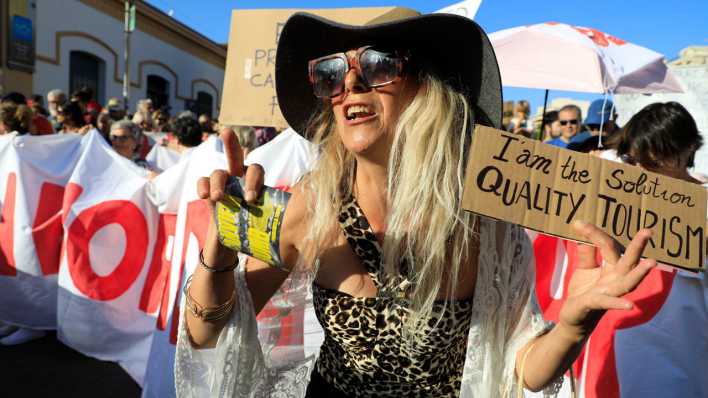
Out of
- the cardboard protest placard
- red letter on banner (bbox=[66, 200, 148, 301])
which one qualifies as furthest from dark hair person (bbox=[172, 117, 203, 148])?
the cardboard protest placard

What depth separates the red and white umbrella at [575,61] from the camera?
388 cm

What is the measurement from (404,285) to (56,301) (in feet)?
12.5

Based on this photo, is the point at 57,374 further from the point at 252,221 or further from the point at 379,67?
the point at 379,67

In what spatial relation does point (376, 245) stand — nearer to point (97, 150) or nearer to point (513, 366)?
point (513, 366)

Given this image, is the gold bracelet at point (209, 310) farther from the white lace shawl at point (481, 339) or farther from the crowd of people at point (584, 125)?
the crowd of people at point (584, 125)

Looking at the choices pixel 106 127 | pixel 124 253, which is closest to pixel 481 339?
pixel 124 253

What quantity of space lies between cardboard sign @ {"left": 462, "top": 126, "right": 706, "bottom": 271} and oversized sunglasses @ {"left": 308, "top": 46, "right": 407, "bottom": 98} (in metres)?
0.43

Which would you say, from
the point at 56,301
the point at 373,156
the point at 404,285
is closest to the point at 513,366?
the point at 404,285

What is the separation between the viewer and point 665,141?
240cm

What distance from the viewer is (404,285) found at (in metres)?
1.48

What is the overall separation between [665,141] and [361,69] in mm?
1684

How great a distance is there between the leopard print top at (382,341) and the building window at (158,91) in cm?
1842

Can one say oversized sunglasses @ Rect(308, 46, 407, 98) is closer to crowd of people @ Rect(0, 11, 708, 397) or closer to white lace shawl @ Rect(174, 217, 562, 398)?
crowd of people @ Rect(0, 11, 708, 397)

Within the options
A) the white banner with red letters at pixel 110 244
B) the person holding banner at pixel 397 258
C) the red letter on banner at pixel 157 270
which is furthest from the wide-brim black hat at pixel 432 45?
the red letter on banner at pixel 157 270
